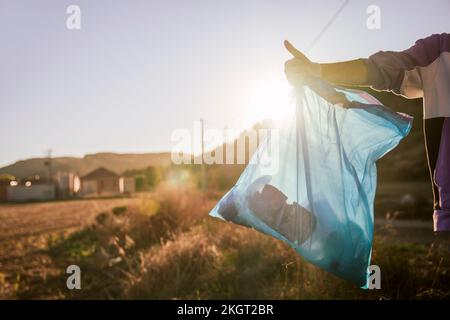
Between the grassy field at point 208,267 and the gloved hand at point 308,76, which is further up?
the gloved hand at point 308,76

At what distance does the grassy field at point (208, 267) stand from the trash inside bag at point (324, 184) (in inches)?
11.9

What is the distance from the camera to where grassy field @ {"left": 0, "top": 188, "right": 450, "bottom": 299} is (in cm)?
417

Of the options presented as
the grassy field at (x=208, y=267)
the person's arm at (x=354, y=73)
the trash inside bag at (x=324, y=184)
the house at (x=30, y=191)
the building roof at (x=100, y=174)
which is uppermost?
the person's arm at (x=354, y=73)

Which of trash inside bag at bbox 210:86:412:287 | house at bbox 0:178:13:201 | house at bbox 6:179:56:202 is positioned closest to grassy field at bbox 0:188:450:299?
trash inside bag at bbox 210:86:412:287

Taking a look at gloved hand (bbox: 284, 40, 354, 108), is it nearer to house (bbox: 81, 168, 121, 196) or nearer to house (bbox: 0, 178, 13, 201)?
house (bbox: 0, 178, 13, 201)

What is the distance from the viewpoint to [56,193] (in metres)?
54.6

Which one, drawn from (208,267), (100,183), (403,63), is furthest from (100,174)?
(403,63)

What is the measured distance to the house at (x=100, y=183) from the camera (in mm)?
61822

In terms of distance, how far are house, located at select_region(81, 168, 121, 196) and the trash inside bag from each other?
196ft

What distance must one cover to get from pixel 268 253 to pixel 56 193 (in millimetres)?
53974

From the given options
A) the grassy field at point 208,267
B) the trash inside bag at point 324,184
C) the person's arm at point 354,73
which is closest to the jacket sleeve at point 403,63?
the person's arm at point 354,73

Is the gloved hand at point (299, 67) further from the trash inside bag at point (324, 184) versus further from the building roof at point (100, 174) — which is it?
the building roof at point (100, 174)
